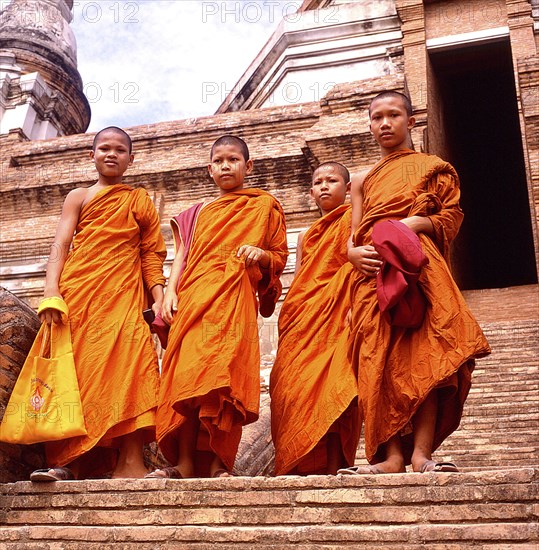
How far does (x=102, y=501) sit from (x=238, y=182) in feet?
6.95

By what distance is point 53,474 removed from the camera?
135 inches

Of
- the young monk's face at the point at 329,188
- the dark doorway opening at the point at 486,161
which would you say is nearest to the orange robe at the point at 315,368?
the young monk's face at the point at 329,188

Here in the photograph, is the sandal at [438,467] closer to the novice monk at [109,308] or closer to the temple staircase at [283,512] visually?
the temple staircase at [283,512]

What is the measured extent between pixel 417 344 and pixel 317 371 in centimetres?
72

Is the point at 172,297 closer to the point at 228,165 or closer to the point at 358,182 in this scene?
the point at 228,165

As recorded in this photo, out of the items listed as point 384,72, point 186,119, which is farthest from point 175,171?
point 384,72

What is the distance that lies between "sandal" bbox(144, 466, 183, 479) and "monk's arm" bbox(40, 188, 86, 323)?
96 cm

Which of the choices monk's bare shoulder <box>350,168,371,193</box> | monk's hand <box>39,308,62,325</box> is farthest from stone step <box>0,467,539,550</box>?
monk's bare shoulder <box>350,168,371,193</box>

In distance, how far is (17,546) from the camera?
290 cm

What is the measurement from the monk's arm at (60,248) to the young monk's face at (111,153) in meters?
0.19

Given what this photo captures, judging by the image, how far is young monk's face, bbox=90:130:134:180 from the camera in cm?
459

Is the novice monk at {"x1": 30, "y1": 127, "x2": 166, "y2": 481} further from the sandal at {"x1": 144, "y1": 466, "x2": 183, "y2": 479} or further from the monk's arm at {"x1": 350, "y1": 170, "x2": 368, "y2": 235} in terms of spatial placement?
the monk's arm at {"x1": 350, "y1": 170, "x2": 368, "y2": 235}

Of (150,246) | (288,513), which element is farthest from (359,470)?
(150,246)

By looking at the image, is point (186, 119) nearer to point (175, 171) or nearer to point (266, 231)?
point (175, 171)
